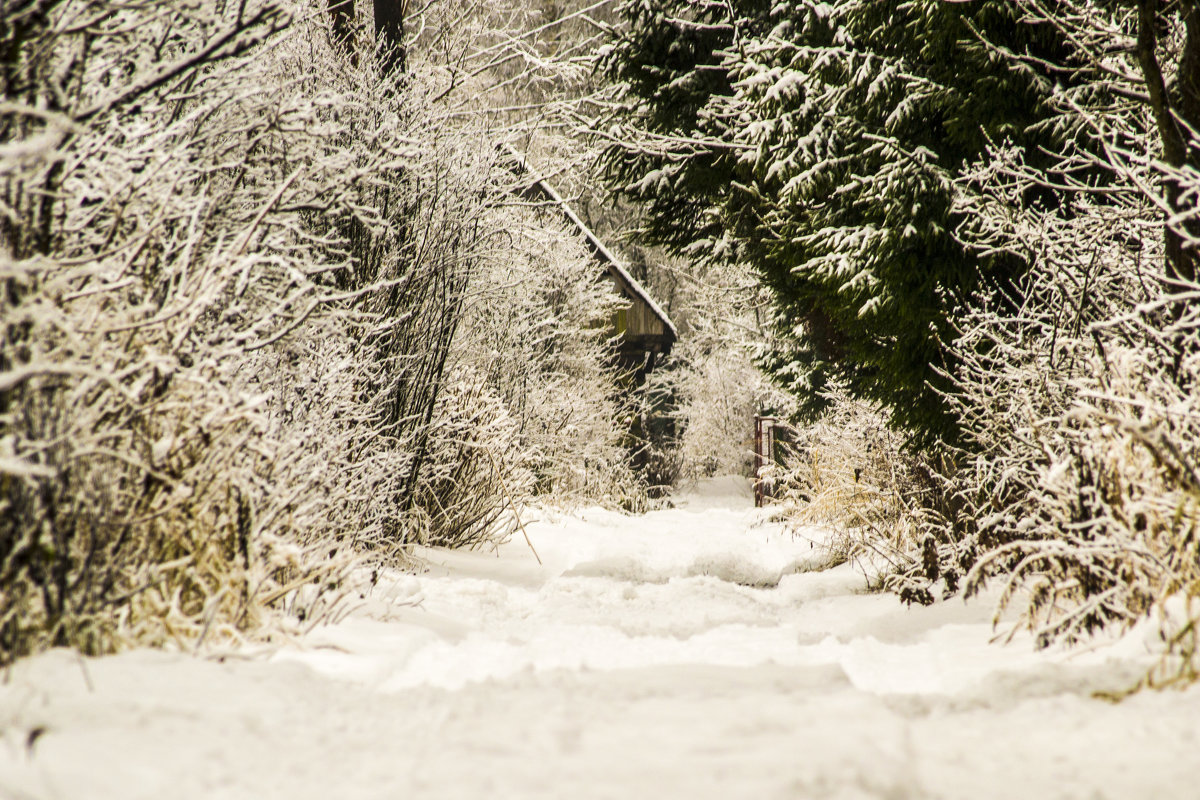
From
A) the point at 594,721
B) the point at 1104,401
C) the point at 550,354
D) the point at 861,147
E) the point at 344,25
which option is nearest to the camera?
the point at 594,721

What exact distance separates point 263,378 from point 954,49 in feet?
17.0

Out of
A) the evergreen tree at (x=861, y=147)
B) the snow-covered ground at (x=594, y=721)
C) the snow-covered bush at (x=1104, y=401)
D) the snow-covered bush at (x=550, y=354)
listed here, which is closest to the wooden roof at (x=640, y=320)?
the snow-covered bush at (x=550, y=354)

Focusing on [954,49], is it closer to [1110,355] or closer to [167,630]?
[1110,355]

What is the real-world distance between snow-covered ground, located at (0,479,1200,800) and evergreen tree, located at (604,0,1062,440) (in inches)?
106

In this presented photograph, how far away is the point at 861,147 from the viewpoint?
7.71m

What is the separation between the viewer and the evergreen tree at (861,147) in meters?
6.58

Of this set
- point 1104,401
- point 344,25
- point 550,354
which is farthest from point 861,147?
point 550,354

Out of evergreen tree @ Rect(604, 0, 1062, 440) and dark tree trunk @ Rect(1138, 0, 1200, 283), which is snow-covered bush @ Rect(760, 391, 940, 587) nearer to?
evergreen tree @ Rect(604, 0, 1062, 440)

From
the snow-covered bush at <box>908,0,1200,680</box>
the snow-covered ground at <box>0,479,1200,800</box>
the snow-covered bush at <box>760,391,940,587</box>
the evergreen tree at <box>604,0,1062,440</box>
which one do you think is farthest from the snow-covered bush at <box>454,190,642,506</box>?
the snow-covered ground at <box>0,479,1200,800</box>

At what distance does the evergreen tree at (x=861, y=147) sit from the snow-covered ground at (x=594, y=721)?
268 cm

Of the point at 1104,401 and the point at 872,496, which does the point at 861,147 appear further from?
the point at 1104,401

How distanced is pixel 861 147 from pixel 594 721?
20.6ft

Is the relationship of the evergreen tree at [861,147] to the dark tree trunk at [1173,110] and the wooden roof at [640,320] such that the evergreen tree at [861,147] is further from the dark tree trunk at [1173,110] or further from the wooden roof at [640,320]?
the wooden roof at [640,320]

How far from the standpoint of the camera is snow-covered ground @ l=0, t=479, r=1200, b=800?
2.11 m
